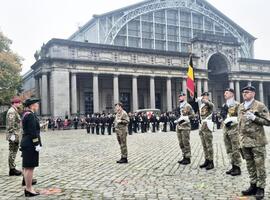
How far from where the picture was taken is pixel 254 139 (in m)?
6.35

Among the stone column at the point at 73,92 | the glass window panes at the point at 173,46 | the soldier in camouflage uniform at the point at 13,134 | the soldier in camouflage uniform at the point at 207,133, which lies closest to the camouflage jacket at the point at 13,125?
the soldier in camouflage uniform at the point at 13,134

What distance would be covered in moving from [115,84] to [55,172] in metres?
34.7

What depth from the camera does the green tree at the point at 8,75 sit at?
34844mm

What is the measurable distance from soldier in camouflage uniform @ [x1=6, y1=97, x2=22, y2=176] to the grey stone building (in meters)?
30.4

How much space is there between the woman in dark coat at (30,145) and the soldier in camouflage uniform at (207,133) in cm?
464

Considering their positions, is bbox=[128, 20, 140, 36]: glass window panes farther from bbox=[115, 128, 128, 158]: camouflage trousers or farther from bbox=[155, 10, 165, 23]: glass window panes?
bbox=[115, 128, 128, 158]: camouflage trousers

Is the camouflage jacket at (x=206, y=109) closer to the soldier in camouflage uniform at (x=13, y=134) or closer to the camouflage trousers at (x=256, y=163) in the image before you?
the camouflage trousers at (x=256, y=163)

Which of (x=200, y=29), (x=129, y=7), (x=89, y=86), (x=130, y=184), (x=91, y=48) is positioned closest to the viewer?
(x=130, y=184)

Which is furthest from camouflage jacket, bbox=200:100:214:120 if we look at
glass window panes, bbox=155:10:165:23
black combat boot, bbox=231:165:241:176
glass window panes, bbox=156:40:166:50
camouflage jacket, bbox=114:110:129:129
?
glass window panes, bbox=155:10:165:23

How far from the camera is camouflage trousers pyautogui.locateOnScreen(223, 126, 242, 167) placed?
27.7 feet

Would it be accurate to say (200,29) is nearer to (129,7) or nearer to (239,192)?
(129,7)

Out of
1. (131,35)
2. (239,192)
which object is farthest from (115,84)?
(239,192)

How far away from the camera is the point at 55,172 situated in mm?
9133

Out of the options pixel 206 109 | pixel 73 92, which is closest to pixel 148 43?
pixel 73 92
